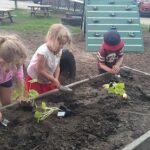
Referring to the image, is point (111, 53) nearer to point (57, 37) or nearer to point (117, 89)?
point (117, 89)

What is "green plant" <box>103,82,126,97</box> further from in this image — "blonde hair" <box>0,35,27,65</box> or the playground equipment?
the playground equipment

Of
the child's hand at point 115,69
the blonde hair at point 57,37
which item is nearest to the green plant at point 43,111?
the blonde hair at point 57,37

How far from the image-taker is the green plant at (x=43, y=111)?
11.2ft

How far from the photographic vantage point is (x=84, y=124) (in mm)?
Result: 3465

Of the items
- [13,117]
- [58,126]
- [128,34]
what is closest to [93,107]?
[58,126]

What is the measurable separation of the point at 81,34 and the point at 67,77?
16.3 feet

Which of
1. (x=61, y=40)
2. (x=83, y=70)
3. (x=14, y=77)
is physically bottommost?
(x=83, y=70)

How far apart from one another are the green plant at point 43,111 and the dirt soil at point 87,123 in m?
0.05

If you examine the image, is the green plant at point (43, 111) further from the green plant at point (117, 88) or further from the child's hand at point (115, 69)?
the child's hand at point (115, 69)

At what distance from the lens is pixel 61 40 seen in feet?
12.8

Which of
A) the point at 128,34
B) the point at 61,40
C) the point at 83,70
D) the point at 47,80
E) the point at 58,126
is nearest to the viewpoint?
the point at 58,126

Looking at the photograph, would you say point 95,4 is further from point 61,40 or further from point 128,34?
point 61,40

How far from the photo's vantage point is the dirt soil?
308 cm

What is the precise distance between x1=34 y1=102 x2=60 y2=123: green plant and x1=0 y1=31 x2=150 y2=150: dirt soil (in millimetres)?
47
